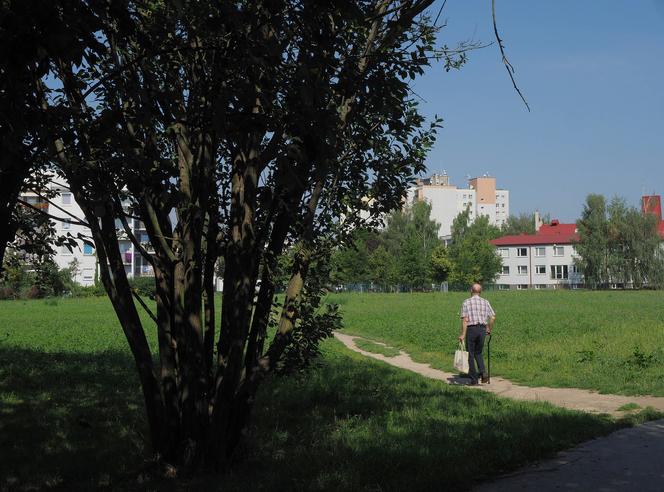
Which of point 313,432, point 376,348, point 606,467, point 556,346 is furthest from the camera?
point 376,348

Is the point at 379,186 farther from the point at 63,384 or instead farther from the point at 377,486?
the point at 63,384

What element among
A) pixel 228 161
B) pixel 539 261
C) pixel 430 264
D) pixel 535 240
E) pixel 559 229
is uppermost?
pixel 559 229

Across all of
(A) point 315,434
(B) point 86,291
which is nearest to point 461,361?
(A) point 315,434

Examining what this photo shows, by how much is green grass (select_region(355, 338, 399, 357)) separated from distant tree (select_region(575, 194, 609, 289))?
77263 millimetres

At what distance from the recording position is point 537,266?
375 feet

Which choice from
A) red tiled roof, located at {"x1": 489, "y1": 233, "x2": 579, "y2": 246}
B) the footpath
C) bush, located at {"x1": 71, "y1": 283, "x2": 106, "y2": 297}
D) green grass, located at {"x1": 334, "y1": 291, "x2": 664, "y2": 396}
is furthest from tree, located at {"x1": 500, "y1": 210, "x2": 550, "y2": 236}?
the footpath

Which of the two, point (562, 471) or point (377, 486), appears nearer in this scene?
point (377, 486)

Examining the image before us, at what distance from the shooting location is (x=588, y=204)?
9800 cm

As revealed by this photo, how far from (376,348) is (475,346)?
8170 millimetres

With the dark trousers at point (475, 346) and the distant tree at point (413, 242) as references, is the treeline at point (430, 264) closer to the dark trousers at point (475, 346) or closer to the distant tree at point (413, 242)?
the distant tree at point (413, 242)

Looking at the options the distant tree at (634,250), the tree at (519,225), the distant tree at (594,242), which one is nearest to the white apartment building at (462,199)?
the tree at (519,225)

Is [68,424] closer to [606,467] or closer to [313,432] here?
[313,432]

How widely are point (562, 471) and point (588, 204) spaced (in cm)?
9730

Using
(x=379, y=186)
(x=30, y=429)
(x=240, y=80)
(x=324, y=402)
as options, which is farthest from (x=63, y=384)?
(x=240, y=80)
